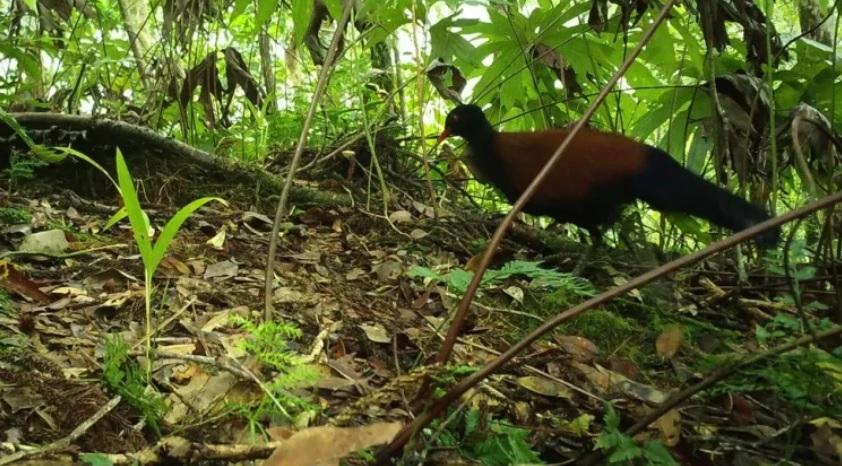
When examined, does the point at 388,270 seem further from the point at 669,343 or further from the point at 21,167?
the point at 21,167

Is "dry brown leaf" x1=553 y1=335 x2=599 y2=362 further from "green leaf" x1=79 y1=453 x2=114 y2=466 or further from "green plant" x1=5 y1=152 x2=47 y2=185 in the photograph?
"green plant" x1=5 y1=152 x2=47 y2=185

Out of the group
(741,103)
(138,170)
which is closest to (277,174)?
(138,170)

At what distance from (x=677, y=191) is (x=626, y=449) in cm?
158

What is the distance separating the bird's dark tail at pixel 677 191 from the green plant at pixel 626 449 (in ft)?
4.88

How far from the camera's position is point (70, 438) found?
1.16m

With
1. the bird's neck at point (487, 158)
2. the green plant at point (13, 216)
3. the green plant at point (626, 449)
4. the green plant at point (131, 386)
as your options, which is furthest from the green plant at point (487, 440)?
the bird's neck at point (487, 158)

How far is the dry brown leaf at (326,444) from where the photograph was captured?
40.3 inches

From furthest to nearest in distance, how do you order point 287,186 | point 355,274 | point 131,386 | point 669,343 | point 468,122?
point 468,122 → point 355,274 → point 669,343 → point 287,186 → point 131,386

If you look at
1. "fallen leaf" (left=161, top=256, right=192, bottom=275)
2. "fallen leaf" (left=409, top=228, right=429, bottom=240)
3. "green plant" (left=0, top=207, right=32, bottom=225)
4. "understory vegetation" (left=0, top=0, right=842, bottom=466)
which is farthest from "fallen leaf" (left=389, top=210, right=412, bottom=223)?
"green plant" (left=0, top=207, right=32, bottom=225)

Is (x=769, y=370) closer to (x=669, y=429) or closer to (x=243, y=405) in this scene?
(x=669, y=429)

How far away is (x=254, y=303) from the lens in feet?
6.38

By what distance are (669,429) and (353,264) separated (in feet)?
4.28

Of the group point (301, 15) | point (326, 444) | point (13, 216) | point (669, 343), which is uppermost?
point (301, 15)

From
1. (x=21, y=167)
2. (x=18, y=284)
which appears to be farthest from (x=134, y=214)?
(x=21, y=167)
